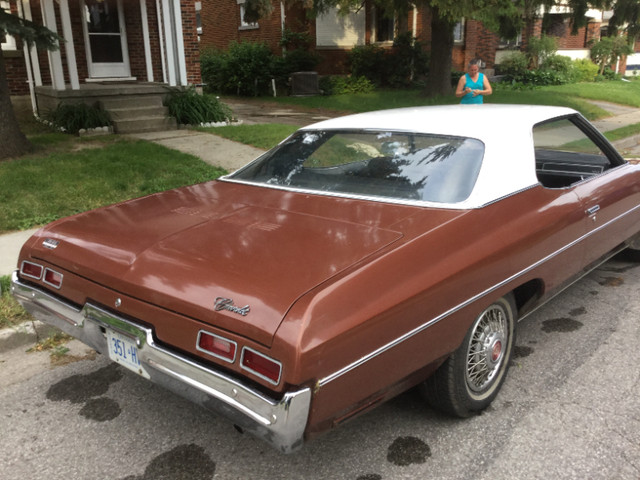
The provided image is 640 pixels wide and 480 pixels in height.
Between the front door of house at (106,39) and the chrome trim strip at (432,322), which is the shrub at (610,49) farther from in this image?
the chrome trim strip at (432,322)

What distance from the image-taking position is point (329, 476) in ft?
8.35

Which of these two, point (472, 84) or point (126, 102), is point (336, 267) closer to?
point (472, 84)

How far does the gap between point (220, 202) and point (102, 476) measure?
1.47 m

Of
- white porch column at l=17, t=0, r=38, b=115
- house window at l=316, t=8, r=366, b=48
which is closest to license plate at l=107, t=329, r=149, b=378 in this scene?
white porch column at l=17, t=0, r=38, b=115

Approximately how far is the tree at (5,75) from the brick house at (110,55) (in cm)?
298

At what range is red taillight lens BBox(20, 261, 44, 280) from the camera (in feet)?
9.75

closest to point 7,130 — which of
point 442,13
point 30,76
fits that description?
point 30,76

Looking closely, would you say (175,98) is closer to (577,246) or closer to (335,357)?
(577,246)

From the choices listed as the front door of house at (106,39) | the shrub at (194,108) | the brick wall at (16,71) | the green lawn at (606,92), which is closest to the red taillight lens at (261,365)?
the shrub at (194,108)

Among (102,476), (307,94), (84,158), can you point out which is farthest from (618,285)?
(307,94)

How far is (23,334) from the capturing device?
3.89 metres

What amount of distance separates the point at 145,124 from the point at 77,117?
115 centimetres

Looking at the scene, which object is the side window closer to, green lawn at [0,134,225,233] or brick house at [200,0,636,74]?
green lawn at [0,134,225,233]

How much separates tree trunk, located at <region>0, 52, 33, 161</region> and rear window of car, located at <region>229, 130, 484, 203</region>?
5.28 metres
